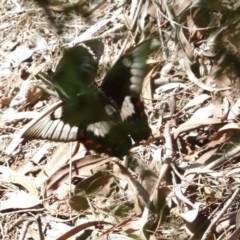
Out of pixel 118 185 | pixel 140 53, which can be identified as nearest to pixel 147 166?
pixel 118 185

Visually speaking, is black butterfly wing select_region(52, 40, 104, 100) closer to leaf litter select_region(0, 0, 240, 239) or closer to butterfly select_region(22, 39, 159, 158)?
butterfly select_region(22, 39, 159, 158)

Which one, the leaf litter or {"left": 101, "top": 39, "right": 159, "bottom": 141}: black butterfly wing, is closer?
the leaf litter

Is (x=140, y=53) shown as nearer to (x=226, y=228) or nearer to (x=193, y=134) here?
(x=193, y=134)

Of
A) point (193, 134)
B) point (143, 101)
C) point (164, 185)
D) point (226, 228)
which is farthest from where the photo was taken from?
point (143, 101)

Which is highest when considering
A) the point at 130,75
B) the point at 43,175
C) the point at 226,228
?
the point at 130,75

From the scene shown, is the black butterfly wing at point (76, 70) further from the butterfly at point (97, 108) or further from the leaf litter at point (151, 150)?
the leaf litter at point (151, 150)

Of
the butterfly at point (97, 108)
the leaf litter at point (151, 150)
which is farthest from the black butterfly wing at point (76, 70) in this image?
the leaf litter at point (151, 150)

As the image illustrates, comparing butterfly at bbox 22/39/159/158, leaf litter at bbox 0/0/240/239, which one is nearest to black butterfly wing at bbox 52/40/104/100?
butterfly at bbox 22/39/159/158
